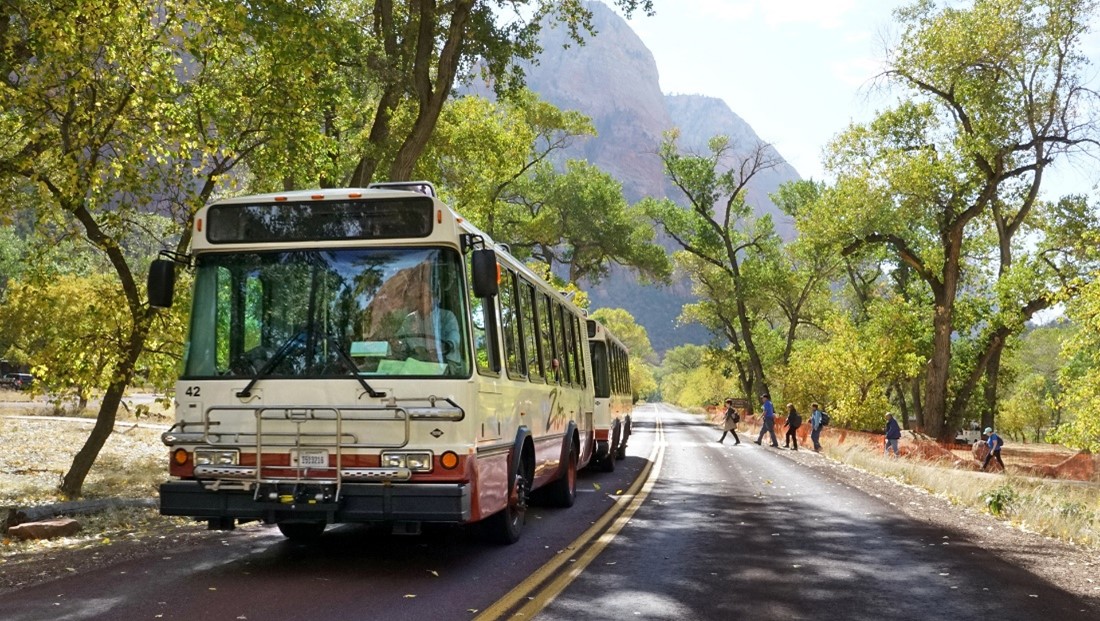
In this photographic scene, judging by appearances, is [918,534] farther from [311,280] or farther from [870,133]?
[870,133]

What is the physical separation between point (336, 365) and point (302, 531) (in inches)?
101

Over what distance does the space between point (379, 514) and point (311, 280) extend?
6.70 feet

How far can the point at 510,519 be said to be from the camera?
32.5 feet

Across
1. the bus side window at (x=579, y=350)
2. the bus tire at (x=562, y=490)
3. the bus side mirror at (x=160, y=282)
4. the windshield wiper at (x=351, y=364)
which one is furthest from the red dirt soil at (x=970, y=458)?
the bus side mirror at (x=160, y=282)

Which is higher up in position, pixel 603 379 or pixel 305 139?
pixel 305 139

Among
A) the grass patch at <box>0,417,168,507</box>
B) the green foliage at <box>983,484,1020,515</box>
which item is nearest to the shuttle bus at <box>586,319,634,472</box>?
the green foliage at <box>983,484,1020,515</box>

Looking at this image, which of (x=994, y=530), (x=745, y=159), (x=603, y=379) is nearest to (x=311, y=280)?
(x=994, y=530)

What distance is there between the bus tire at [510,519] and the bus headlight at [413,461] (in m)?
1.92

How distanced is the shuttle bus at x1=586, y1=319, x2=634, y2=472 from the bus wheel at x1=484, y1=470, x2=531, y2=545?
7936 millimetres

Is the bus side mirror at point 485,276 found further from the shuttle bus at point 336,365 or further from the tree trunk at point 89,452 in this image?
the tree trunk at point 89,452

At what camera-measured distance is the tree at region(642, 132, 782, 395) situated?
52750 millimetres

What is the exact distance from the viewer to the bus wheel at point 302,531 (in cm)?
989

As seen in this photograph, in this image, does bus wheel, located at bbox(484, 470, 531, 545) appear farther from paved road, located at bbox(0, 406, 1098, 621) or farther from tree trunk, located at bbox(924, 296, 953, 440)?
tree trunk, located at bbox(924, 296, 953, 440)

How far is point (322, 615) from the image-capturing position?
259 inches
